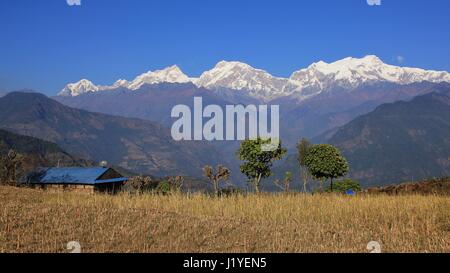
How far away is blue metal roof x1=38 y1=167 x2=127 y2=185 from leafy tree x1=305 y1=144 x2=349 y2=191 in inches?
1199

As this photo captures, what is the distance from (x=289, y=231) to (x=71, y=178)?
60166 mm

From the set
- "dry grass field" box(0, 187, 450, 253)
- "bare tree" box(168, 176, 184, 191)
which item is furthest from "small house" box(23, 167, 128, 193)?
"dry grass field" box(0, 187, 450, 253)

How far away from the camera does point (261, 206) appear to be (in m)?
20.0

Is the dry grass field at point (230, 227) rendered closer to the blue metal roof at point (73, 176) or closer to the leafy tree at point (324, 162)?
the leafy tree at point (324, 162)

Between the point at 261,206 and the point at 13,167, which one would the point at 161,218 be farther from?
the point at 13,167

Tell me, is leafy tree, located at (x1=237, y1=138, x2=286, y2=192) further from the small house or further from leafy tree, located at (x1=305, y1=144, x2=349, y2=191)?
the small house

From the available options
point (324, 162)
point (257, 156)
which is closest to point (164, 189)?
point (257, 156)

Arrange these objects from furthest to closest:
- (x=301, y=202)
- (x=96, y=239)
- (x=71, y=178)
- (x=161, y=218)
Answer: (x=71, y=178)
(x=301, y=202)
(x=161, y=218)
(x=96, y=239)

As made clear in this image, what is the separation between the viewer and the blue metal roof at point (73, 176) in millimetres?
68125

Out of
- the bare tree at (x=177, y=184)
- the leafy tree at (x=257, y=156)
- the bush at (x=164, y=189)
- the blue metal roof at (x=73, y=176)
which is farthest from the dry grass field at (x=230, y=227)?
the blue metal roof at (x=73, y=176)

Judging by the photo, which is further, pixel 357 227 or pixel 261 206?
pixel 261 206

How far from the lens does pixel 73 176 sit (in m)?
69.6

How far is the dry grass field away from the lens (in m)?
11.7
